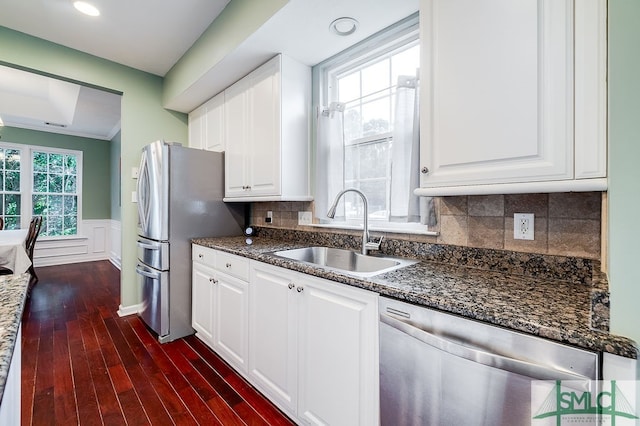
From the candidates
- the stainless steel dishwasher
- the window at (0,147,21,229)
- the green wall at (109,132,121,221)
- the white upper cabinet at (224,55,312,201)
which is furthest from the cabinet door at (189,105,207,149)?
the window at (0,147,21,229)

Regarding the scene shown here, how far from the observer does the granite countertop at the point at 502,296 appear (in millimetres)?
718

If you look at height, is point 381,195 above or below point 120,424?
above

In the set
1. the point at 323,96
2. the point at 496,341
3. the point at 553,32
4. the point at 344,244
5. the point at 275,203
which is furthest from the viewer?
the point at 275,203

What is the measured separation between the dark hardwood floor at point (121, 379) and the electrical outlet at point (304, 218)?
3.85 ft

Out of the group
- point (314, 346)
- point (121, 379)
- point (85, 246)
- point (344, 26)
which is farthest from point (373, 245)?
point (85, 246)

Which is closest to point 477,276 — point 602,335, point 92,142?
point 602,335

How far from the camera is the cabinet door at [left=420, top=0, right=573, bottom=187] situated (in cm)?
96

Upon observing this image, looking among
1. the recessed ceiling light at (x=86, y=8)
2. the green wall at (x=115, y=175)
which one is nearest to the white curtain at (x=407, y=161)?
the recessed ceiling light at (x=86, y=8)

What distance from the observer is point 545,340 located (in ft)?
2.50

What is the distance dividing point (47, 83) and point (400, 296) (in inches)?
194

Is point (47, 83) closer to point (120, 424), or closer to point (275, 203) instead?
point (275, 203)

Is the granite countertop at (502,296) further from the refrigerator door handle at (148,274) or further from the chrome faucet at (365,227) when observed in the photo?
the refrigerator door handle at (148,274)

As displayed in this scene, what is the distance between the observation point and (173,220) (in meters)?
2.43

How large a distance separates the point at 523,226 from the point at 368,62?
1457mm
